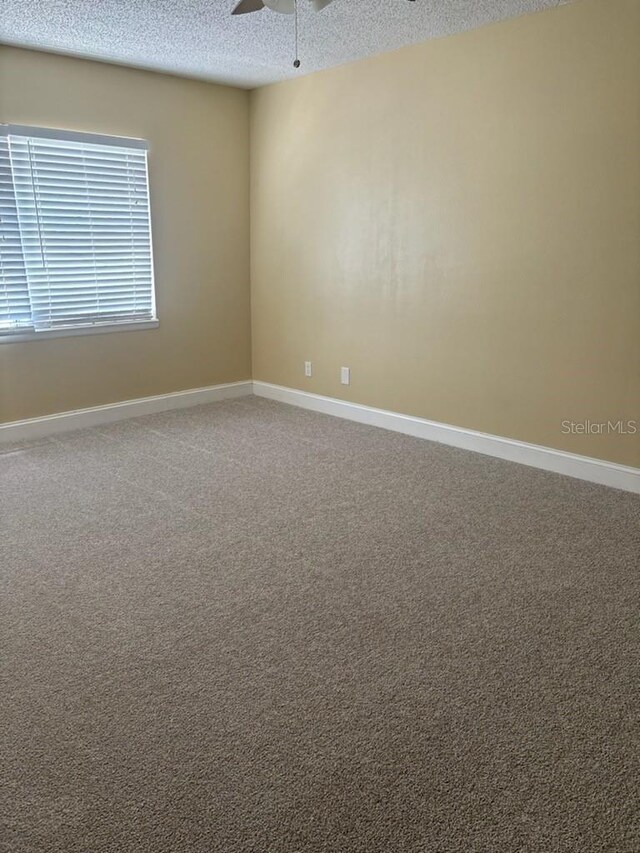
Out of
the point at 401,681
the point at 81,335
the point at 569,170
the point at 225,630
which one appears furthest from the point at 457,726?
the point at 81,335

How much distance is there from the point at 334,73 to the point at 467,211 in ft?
5.01

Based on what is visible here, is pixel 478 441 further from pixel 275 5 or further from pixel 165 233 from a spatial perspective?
pixel 165 233

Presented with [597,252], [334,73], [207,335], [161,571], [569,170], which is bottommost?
[161,571]

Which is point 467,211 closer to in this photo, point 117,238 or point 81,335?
point 117,238

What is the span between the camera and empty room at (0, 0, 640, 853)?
1685 millimetres

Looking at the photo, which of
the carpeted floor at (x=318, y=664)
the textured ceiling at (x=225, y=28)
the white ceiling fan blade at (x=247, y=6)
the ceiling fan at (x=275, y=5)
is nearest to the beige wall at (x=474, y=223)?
the textured ceiling at (x=225, y=28)

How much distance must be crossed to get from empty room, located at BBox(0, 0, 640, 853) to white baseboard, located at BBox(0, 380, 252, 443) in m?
0.02

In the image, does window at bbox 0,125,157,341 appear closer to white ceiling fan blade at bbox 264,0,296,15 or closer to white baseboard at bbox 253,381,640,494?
white baseboard at bbox 253,381,640,494

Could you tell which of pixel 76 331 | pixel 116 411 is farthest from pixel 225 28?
pixel 116 411

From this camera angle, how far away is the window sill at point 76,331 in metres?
4.34

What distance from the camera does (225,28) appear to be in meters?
3.62

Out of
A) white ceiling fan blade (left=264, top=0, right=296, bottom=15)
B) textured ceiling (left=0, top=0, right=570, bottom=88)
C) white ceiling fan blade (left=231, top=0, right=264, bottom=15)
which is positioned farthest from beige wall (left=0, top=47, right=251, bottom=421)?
white ceiling fan blade (left=264, top=0, right=296, bottom=15)

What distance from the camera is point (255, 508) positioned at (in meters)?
3.32

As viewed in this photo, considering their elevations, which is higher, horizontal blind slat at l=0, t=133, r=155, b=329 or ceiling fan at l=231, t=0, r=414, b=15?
ceiling fan at l=231, t=0, r=414, b=15
